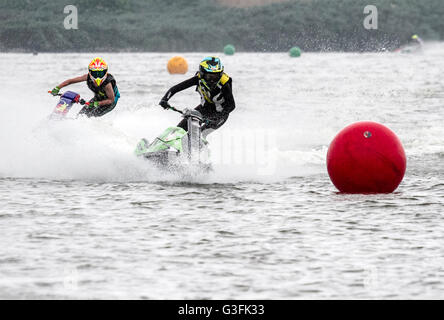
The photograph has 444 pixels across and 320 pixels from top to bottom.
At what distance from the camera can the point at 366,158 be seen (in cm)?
1170

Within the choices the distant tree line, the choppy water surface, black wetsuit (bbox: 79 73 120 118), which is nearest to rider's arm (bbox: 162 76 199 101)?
the choppy water surface

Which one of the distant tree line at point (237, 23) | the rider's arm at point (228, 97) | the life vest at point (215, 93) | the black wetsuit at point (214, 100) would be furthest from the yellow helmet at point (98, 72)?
the distant tree line at point (237, 23)

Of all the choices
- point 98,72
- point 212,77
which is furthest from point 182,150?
point 98,72

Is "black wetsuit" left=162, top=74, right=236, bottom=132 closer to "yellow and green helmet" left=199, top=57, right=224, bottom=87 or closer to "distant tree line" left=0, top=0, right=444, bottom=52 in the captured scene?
"yellow and green helmet" left=199, top=57, right=224, bottom=87

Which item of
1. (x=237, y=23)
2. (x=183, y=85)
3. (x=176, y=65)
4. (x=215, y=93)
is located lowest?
(x=176, y=65)

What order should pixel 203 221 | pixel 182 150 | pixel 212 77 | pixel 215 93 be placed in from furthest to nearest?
pixel 215 93
pixel 212 77
pixel 182 150
pixel 203 221

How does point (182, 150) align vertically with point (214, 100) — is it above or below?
below

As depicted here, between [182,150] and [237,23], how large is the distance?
113891 millimetres

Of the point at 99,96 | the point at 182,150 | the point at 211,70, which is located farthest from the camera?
the point at 99,96

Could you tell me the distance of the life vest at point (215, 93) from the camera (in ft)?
46.4

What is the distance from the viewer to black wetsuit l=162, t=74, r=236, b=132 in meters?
14.1

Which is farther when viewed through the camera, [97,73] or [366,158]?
[97,73]

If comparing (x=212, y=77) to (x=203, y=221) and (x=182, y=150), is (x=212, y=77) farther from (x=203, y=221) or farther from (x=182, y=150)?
(x=203, y=221)
